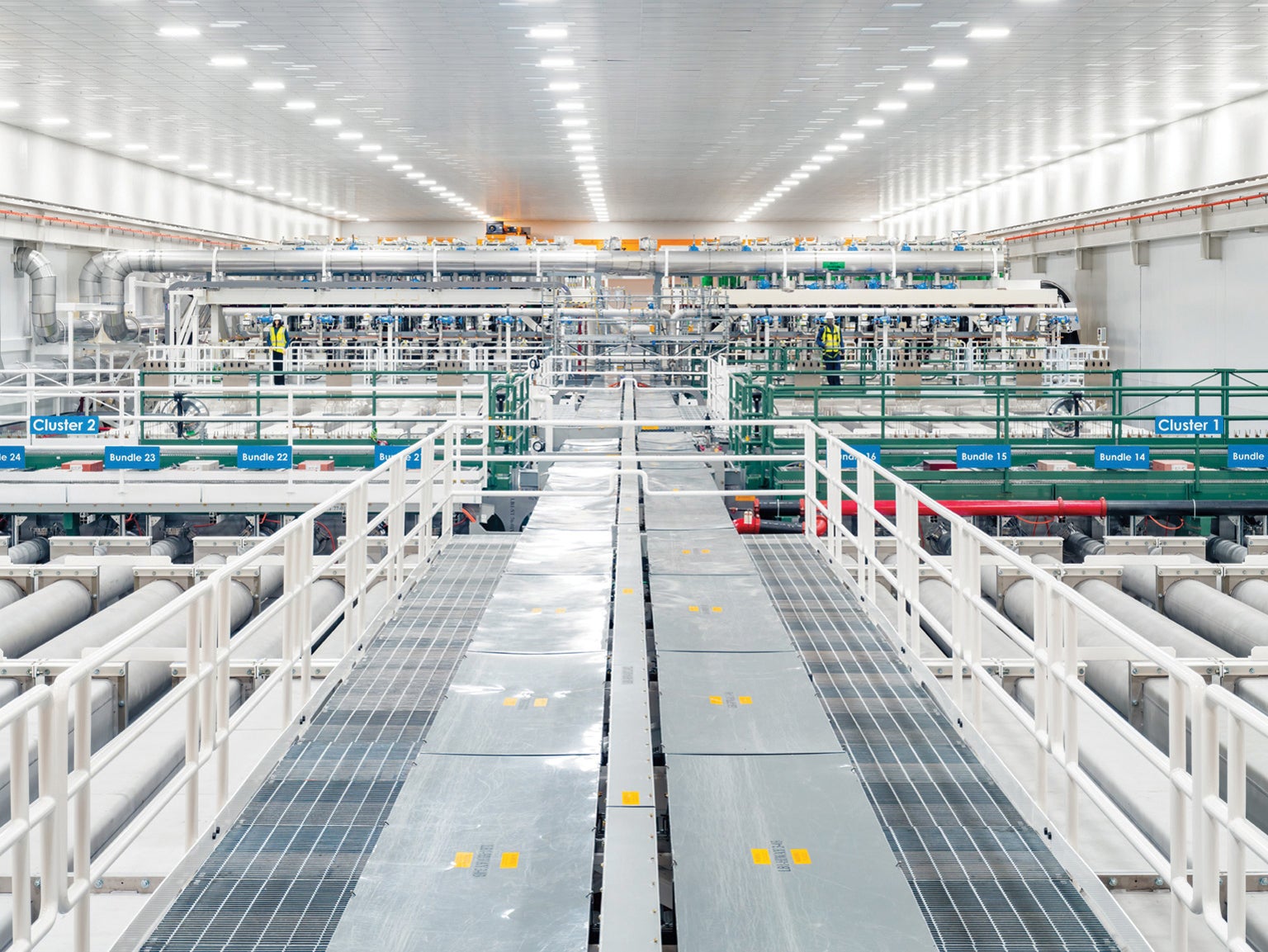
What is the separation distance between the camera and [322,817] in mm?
3953

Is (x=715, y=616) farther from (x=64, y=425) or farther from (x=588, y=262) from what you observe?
(x=588, y=262)

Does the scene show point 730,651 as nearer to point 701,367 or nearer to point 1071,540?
point 1071,540

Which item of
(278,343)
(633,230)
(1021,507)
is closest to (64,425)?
(278,343)

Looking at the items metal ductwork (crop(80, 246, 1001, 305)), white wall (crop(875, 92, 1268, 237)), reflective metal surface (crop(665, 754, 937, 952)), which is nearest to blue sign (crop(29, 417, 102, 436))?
reflective metal surface (crop(665, 754, 937, 952))

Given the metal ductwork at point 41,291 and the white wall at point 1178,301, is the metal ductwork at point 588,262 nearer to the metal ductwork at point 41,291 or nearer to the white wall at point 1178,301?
the metal ductwork at point 41,291

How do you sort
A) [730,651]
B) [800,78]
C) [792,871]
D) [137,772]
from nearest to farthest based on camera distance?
[792,871]
[137,772]
[730,651]
[800,78]

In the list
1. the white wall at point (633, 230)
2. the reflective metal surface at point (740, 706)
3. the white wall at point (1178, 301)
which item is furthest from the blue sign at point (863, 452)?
the white wall at point (633, 230)

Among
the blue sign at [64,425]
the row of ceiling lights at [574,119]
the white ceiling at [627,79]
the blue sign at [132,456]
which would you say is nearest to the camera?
the blue sign at [132,456]

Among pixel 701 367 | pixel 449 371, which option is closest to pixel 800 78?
pixel 701 367

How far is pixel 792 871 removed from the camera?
11.2ft

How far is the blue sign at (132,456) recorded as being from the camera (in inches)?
473

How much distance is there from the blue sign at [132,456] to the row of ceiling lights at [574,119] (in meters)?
7.49

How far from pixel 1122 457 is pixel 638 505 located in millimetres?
5711

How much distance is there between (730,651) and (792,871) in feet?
7.16
